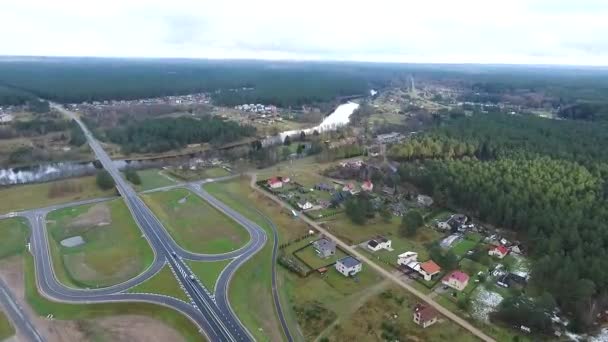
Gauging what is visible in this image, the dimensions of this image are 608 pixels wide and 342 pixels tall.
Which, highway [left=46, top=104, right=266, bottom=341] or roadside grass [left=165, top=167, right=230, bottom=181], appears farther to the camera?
roadside grass [left=165, top=167, right=230, bottom=181]

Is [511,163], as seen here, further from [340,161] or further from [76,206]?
[76,206]

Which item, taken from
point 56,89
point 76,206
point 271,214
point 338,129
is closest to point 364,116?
point 338,129

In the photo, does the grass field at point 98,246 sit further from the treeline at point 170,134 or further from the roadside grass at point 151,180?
the treeline at point 170,134

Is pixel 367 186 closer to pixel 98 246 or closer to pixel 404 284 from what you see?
pixel 404 284

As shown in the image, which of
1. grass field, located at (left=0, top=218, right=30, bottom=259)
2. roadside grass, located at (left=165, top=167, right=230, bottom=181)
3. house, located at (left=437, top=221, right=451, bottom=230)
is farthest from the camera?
roadside grass, located at (left=165, top=167, right=230, bottom=181)

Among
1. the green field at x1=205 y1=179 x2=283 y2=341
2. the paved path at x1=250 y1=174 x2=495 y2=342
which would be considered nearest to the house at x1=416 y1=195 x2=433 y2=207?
the paved path at x1=250 y1=174 x2=495 y2=342

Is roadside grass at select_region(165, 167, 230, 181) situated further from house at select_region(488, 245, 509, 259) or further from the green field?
house at select_region(488, 245, 509, 259)
